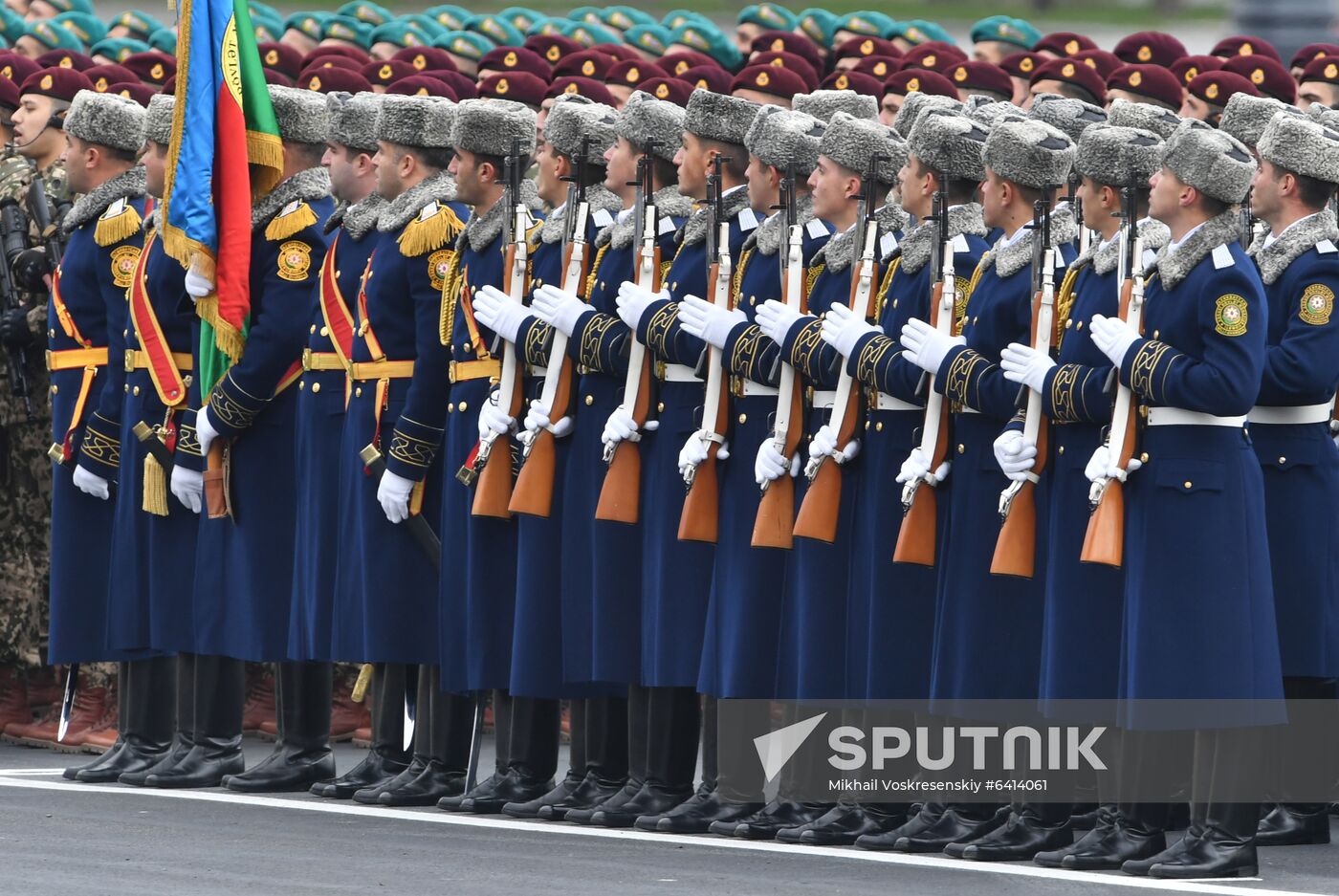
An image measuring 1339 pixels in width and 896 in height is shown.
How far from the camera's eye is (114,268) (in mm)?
11250

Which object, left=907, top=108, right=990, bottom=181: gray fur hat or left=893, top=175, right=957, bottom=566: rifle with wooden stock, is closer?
left=893, top=175, right=957, bottom=566: rifle with wooden stock

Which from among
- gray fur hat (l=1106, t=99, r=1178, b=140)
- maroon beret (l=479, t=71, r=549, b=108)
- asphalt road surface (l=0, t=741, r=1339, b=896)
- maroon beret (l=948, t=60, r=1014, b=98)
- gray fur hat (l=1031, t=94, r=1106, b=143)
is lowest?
asphalt road surface (l=0, t=741, r=1339, b=896)

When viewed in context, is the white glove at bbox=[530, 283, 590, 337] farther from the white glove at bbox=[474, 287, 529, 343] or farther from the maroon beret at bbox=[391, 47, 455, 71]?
the maroon beret at bbox=[391, 47, 455, 71]

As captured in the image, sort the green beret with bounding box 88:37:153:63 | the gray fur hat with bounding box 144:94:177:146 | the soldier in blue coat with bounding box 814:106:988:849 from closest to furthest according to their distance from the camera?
1. the soldier in blue coat with bounding box 814:106:988:849
2. the gray fur hat with bounding box 144:94:177:146
3. the green beret with bounding box 88:37:153:63

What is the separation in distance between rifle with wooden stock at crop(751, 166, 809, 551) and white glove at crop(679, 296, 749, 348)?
0.19 meters

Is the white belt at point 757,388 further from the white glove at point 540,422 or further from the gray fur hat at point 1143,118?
the gray fur hat at point 1143,118

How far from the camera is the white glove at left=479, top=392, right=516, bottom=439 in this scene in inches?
399

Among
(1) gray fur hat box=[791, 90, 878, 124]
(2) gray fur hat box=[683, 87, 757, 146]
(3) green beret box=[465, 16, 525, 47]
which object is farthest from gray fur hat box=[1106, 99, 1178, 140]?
(3) green beret box=[465, 16, 525, 47]

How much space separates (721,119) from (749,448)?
1.13 meters

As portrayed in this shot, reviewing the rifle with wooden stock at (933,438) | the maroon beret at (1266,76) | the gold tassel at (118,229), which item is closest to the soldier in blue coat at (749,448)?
the rifle with wooden stock at (933,438)

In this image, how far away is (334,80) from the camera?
42.6 ft

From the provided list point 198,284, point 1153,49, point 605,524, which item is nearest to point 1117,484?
point 605,524

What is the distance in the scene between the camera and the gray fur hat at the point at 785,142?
32.3ft

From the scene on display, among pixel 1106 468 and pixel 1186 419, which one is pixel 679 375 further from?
pixel 1186 419
